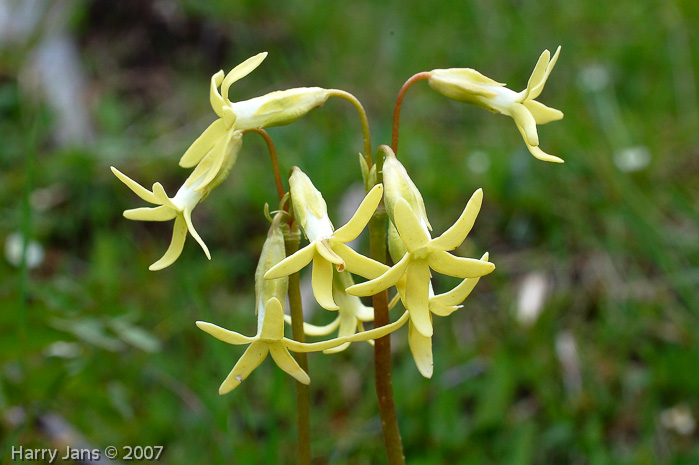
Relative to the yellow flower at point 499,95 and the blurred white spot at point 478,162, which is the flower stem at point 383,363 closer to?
the yellow flower at point 499,95

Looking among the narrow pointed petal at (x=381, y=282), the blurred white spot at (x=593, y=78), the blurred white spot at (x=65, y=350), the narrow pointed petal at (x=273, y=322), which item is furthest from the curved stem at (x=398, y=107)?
the blurred white spot at (x=593, y=78)

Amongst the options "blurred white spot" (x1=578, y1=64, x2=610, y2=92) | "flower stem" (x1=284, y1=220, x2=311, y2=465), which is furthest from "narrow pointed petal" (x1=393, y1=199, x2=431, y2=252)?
"blurred white spot" (x1=578, y1=64, x2=610, y2=92)

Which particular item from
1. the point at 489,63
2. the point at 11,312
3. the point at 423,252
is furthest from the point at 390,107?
the point at 423,252

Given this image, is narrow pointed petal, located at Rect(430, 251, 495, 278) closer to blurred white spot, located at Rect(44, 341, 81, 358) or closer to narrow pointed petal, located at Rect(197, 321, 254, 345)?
narrow pointed petal, located at Rect(197, 321, 254, 345)

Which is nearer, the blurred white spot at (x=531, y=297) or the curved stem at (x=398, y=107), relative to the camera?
the curved stem at (x=398, y=107)

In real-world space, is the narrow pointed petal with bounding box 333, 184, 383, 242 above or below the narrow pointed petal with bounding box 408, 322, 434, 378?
above

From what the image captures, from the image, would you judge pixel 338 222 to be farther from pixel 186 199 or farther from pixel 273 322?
pixel 273 322
